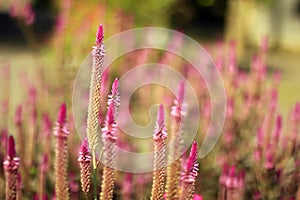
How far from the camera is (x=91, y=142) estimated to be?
1.73 m

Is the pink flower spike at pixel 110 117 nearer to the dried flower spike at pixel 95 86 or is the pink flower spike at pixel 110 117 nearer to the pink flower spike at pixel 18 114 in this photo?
the dried flower spike at pixel 95 86

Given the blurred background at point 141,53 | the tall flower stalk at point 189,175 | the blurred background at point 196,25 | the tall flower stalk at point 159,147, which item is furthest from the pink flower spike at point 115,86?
the blurred background at point 196,25

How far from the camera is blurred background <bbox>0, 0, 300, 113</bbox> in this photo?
27.4 feet

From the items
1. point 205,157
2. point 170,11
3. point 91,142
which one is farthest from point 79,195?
point 170,11

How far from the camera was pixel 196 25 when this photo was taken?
54.2 feet

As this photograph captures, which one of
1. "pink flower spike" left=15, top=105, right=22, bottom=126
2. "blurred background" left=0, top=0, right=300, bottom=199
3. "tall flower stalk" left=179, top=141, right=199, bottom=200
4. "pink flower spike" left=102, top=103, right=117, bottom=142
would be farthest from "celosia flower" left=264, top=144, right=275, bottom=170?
"pink flower spike" left=102, top=103, right=117, bottom=142

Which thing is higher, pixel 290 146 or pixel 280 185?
pixel 290 146

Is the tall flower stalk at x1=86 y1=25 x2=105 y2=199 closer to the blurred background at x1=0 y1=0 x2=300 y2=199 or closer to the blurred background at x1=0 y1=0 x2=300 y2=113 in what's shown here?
the blurred background at x1=0 y1=0 x2=300 y2=199

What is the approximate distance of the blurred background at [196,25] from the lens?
836 cm

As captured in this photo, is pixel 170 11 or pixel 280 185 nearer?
pixel 280 185

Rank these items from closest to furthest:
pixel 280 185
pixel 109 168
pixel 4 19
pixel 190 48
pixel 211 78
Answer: pixel 109 168 < pixel 280 185 < pixel 211 78 < pixel 190 48 < pixel 4 19

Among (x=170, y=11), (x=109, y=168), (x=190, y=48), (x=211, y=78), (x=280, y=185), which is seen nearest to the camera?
(x=109, y=168)

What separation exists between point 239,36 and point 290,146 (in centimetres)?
882

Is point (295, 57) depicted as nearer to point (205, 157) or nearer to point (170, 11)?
point (170, 11)
